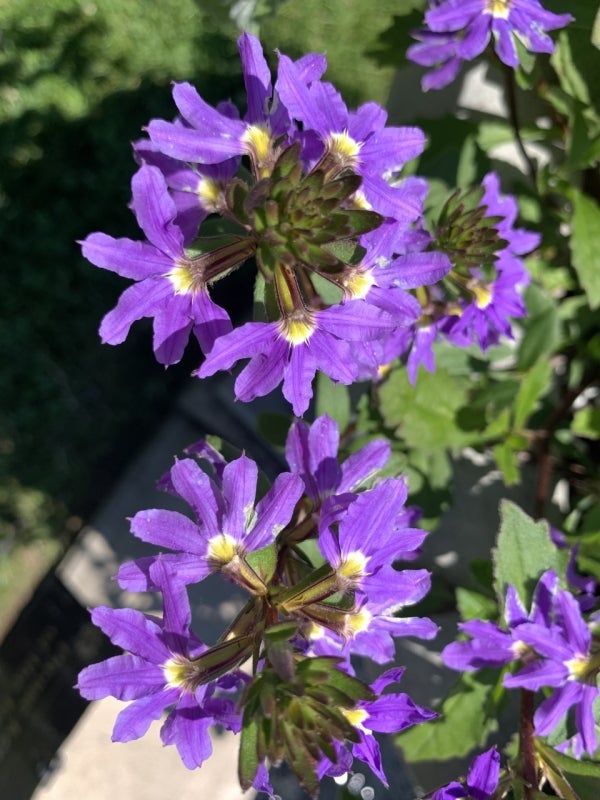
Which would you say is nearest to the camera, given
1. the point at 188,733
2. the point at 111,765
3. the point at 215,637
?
the point at 188,733

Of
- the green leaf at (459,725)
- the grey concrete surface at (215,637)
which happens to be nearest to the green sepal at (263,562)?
the green leaf at (459,725)

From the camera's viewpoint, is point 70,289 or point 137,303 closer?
point 137,303

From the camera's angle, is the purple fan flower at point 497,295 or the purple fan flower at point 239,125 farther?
the purple fan flower at point 497,295

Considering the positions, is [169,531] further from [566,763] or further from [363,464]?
[566,763]

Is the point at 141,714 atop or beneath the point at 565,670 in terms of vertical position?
atop

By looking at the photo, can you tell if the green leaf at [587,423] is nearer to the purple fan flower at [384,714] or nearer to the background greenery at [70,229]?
the purple fan flower at [384,714]

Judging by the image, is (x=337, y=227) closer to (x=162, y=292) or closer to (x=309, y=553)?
(x=162, y=292)

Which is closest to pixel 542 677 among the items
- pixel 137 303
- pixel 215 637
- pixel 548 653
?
pixel 548 653

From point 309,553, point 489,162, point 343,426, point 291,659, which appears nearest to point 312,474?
point 309,553

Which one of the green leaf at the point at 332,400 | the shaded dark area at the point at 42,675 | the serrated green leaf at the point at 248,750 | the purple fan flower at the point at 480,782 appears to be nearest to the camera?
the serrated green leaf at the point at 248,750
